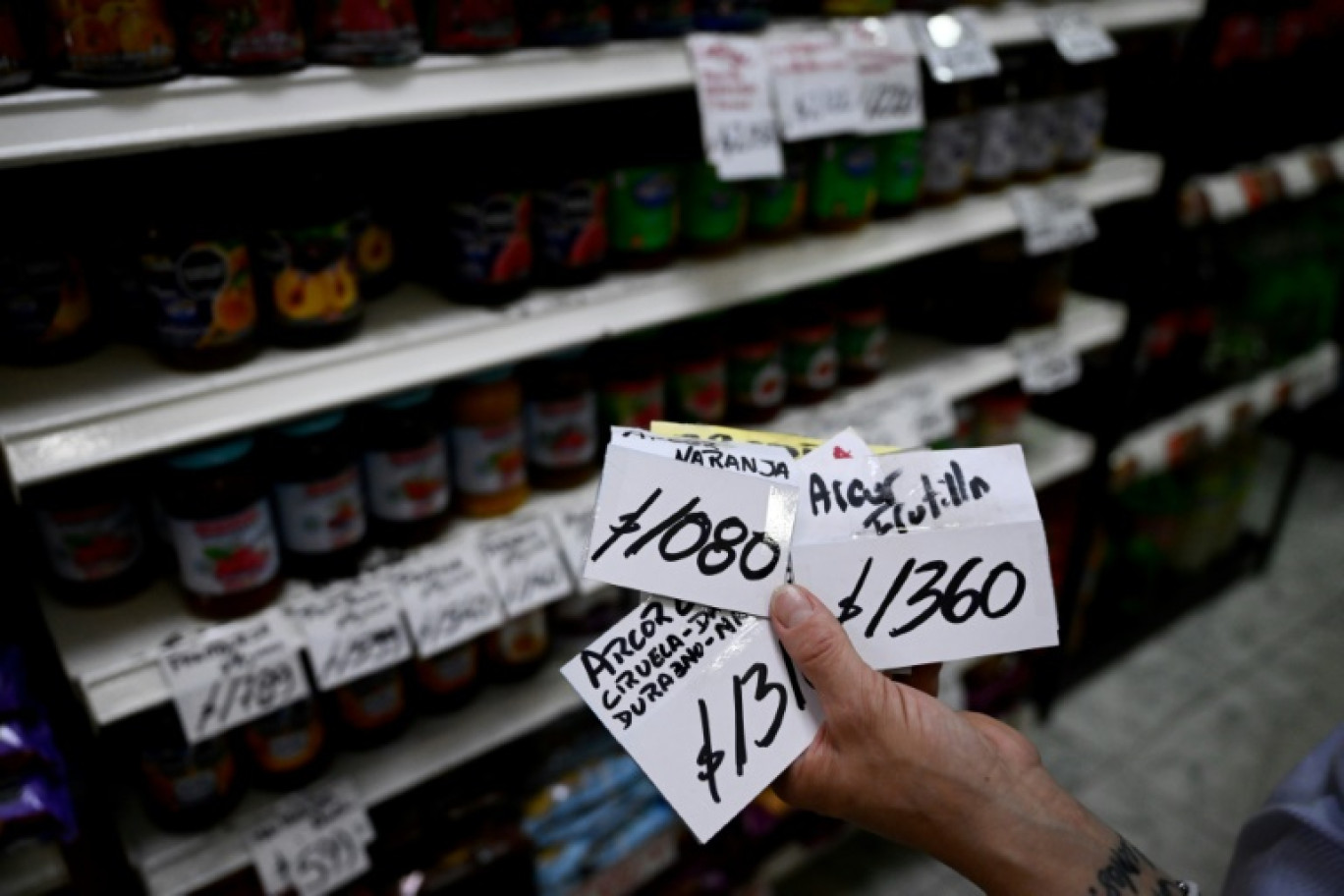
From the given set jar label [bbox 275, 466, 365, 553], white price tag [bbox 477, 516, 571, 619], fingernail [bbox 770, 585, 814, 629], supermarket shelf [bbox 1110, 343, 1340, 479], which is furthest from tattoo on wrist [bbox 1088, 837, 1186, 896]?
supermarket shelf [bbox 1110, 343, 1340, 479]

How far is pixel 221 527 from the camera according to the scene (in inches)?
41.7

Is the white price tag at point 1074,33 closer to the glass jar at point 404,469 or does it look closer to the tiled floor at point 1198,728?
the glass jar at point 404,469

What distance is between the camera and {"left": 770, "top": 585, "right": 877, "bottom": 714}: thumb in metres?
0.67

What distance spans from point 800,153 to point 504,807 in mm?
1099

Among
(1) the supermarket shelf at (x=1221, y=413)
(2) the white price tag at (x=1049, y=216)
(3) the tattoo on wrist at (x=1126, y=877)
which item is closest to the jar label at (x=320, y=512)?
(3) the tattoo on wrist at (x=1126, y=877)

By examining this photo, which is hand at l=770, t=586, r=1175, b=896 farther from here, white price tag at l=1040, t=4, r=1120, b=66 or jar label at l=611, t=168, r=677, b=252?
white price tag at l=1040, t=4, r=1120, b=66

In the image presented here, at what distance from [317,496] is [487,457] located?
226 millimetres

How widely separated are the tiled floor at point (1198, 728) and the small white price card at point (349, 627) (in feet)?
3.76

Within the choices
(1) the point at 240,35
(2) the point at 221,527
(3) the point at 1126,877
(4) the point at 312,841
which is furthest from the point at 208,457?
(3) the point at 1126,877

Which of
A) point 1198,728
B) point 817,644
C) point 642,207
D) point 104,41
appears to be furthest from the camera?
point 1198,728

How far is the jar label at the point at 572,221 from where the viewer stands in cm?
121

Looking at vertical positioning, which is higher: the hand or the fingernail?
the fingernail

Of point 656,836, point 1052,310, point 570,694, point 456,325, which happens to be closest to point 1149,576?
point 1052,310

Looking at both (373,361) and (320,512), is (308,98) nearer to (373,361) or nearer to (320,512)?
(373,361)
